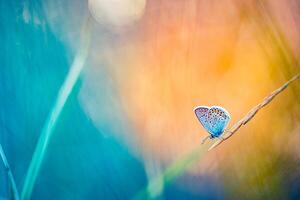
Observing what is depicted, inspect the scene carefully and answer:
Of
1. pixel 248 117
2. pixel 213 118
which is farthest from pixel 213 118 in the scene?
pixel 248 117

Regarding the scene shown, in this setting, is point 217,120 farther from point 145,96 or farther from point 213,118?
point 145,96

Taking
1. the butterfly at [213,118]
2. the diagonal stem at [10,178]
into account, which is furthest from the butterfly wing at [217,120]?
the diagonal stem at [10,178]

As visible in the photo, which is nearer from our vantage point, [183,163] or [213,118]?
[213,118]

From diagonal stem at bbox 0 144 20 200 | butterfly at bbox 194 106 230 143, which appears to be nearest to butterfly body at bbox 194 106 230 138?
butterfly at bbox 194 106 230 143

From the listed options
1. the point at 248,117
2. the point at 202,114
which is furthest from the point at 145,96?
the point at 248,117

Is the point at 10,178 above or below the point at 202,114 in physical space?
above

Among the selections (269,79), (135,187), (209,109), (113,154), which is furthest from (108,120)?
(269,79)

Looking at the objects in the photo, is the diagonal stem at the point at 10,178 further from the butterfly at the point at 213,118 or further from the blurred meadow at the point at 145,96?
the butterfly at the point at 213,118

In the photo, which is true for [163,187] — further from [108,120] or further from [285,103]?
[285,103]
